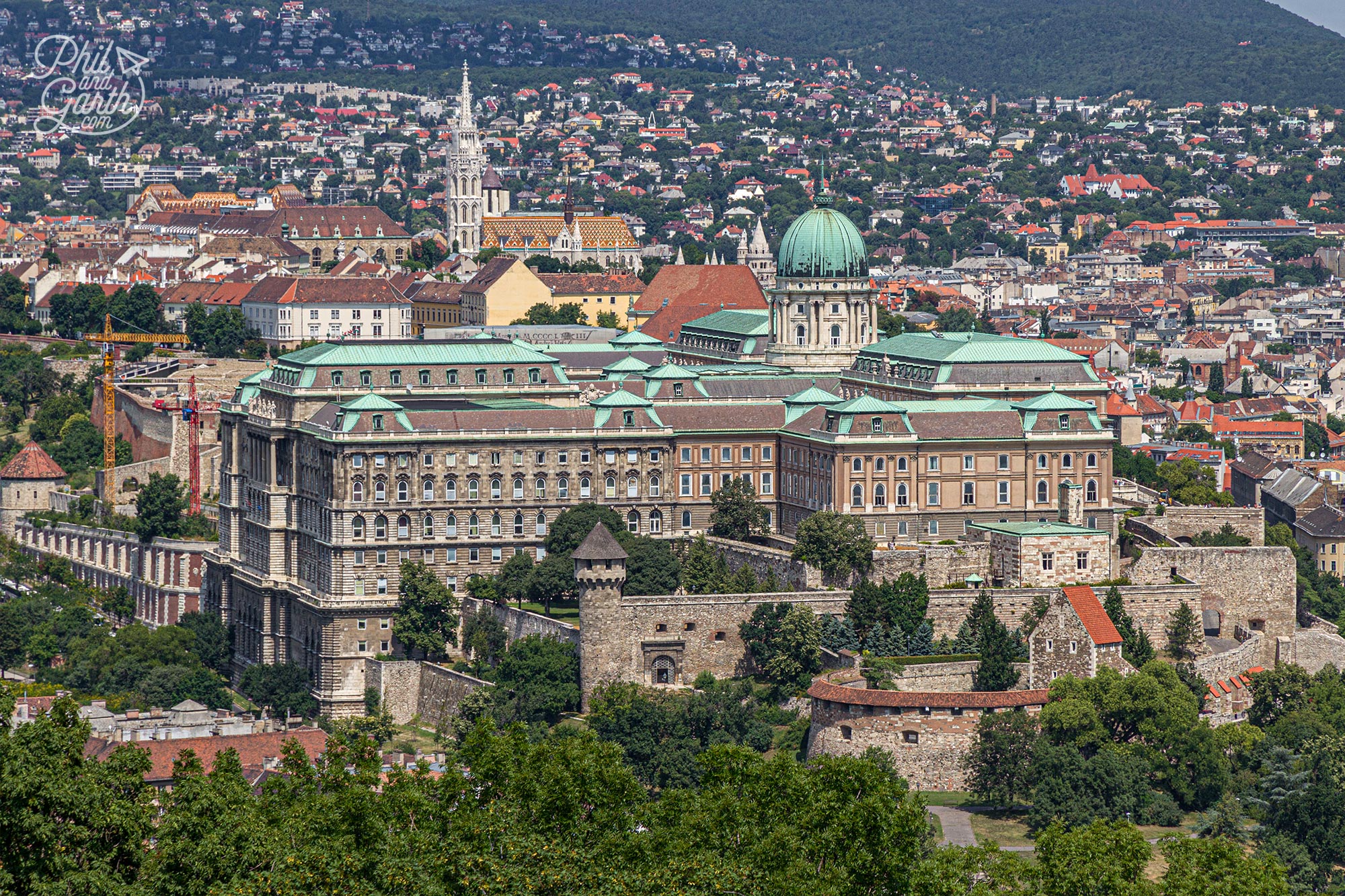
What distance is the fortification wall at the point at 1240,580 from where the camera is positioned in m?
140

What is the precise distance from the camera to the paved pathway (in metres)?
117

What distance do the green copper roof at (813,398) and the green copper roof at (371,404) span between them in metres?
20.9

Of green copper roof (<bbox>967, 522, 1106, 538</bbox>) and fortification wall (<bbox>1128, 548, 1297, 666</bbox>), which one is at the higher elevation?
green copper roof (<bbox>967, 522, 1106, 538</bbox>)

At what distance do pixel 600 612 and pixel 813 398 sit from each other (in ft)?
78.2

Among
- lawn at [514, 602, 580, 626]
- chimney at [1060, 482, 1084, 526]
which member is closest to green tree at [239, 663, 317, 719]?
lawn at [514, 602, 580, 626]

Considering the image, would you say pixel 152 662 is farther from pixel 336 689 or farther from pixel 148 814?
pixel 148 814

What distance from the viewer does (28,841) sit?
3221 inches

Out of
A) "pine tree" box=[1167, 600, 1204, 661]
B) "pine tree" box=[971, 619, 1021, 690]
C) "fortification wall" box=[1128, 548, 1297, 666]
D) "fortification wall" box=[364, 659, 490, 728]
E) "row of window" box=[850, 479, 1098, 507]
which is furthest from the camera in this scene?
"row of window" box=[850, 479, 1098, 507]

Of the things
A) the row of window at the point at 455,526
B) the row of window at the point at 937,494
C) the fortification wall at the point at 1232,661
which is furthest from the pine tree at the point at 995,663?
the row of window at the point at 455,526

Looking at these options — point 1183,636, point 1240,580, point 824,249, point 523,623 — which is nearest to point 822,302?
point 824,249

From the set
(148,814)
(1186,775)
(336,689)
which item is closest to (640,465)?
(336,689)

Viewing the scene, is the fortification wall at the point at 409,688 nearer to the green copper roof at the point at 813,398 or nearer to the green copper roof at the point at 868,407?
the green copper roof at the point at 868,407

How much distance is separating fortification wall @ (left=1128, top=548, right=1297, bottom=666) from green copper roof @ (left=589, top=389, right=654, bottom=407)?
27.5m

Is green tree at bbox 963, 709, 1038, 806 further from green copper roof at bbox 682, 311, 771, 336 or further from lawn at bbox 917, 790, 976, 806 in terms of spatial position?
green copper roof at bbox 682, 311, 771, 336
